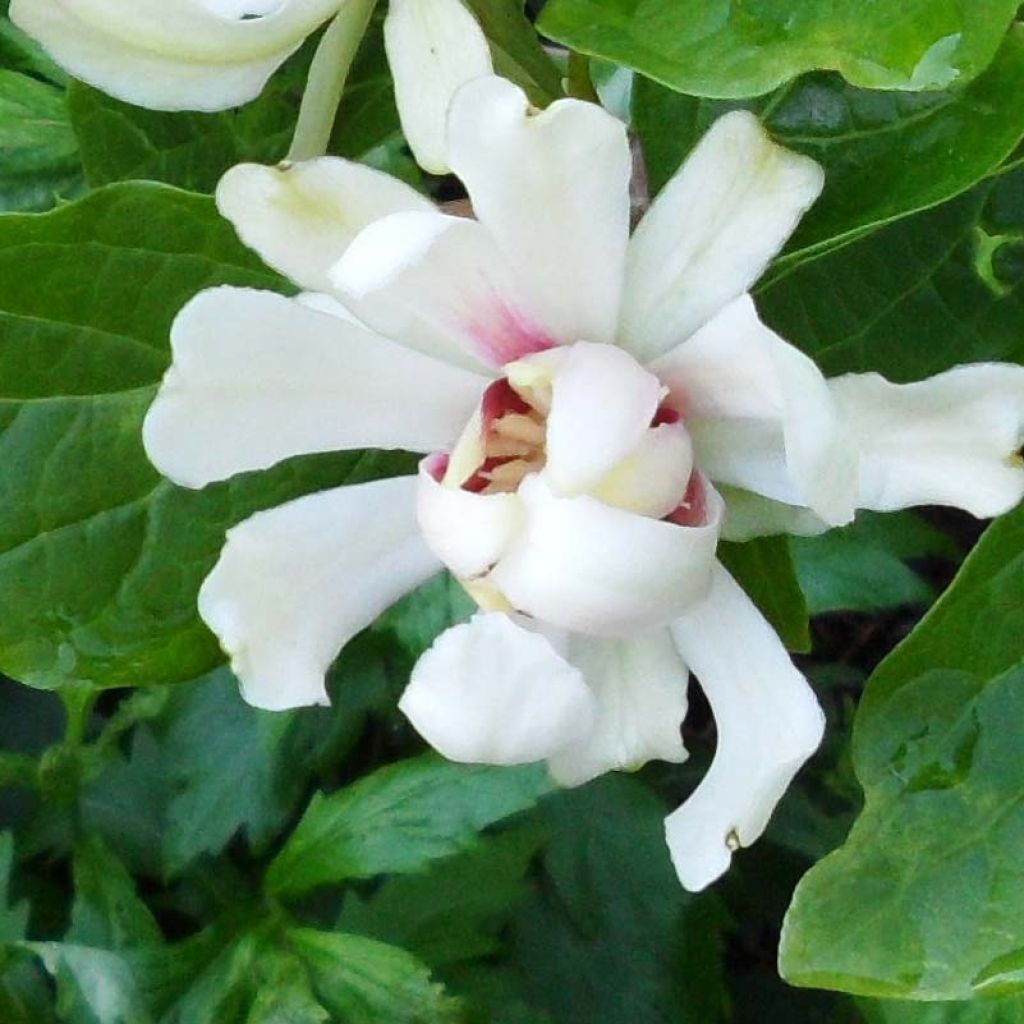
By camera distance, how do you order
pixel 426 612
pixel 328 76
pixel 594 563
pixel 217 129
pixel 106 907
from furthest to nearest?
pixel 106 907 → pixel 426 612 → pixel 217 129 → pixel 328 76 → pixel 594 563

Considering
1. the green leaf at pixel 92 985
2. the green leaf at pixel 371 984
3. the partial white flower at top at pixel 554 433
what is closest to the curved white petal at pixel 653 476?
the partial white flower at top at pixel 554 433

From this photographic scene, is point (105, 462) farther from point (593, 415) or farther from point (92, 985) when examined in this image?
point (92, 985)

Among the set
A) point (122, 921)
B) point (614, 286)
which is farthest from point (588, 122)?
point (122, 921)

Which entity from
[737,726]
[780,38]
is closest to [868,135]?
[780,38]

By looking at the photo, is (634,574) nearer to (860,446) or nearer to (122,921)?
(860,446)

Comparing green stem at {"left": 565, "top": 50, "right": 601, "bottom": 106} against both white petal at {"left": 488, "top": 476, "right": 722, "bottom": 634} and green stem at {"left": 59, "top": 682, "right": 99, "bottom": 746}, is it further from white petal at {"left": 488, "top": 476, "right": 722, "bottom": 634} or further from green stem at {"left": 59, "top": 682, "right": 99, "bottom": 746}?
green stem at {"left": 59, "top": 682, "right": 99, "bottom": 746}
